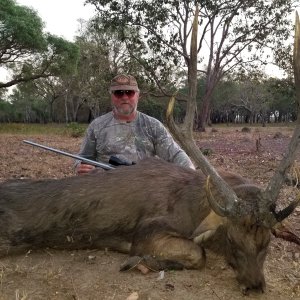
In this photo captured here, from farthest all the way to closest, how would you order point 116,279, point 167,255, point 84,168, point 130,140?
point 130,140
point 84,168
point 167,255
point 116,279

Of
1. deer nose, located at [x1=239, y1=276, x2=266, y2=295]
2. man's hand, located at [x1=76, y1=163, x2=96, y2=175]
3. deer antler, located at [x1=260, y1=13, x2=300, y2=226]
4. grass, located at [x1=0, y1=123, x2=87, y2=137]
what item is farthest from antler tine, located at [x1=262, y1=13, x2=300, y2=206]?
grass, located at [x1=0, y1=123, x2=87, y2=137]

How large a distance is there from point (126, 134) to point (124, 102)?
406mm

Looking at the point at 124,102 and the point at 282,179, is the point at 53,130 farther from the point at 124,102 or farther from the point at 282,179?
the point at 282,179

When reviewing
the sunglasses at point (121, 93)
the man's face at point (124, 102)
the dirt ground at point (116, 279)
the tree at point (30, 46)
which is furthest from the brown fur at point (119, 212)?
the tree at point (30, 46)

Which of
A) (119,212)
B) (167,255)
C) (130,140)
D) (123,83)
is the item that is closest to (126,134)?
(130,140)

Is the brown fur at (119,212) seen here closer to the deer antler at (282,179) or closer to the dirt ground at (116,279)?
the dirt ground at (116,279)

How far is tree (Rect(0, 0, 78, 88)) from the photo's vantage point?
28.4 metres

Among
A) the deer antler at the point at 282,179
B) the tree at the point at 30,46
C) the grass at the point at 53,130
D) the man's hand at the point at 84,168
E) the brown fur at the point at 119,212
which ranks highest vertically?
the tree at the point at 30,46

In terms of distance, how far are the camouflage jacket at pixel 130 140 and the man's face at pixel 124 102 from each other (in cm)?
13

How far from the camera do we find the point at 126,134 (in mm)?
5730

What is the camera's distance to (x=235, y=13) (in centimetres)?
2775

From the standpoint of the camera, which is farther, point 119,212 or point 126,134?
point 126,134

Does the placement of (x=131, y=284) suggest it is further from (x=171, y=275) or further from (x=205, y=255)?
(x=205, y=255)

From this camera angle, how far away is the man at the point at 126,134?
5.65m
